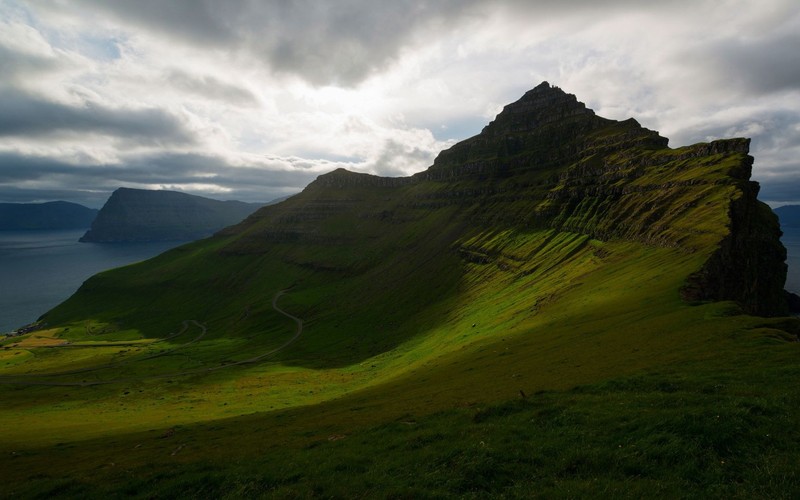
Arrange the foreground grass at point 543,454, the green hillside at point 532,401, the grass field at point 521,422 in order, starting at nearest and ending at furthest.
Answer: the foreground grass at point 543,454 < the grass field at point 521,422 < the green hillside at point 532,401

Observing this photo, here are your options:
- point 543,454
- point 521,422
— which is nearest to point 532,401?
point 521,422

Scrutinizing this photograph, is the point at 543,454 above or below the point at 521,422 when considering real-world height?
above

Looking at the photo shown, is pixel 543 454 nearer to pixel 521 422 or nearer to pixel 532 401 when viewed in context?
pixel 521 422

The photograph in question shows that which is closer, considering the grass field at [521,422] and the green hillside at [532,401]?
the grass field at [521,422]

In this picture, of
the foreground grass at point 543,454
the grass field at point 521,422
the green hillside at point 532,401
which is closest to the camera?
the foreground grass at point 543,454

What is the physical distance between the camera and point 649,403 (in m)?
27.7

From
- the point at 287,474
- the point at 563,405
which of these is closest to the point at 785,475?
the point at 563,405

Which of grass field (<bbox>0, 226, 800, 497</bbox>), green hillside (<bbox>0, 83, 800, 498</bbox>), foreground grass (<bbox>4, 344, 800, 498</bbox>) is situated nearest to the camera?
foreground grass (<bbox>4, 344, 800, 498</bbox>)

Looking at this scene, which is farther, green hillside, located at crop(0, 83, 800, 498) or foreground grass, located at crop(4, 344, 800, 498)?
green hillside, located at crop(0, 83, 800, 498)

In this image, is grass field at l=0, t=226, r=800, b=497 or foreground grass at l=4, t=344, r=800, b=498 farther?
grass field at l=0, t=226, r=800, b=497

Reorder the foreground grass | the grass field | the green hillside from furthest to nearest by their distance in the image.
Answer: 1. the green hillside
2. the grass field
3. the foreground grass

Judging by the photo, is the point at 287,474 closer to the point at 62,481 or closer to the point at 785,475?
the point at 62,481

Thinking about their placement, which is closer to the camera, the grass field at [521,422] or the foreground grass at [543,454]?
the foreground grass at [543,454]

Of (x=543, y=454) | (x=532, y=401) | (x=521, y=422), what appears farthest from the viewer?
(x=532, y=401)
